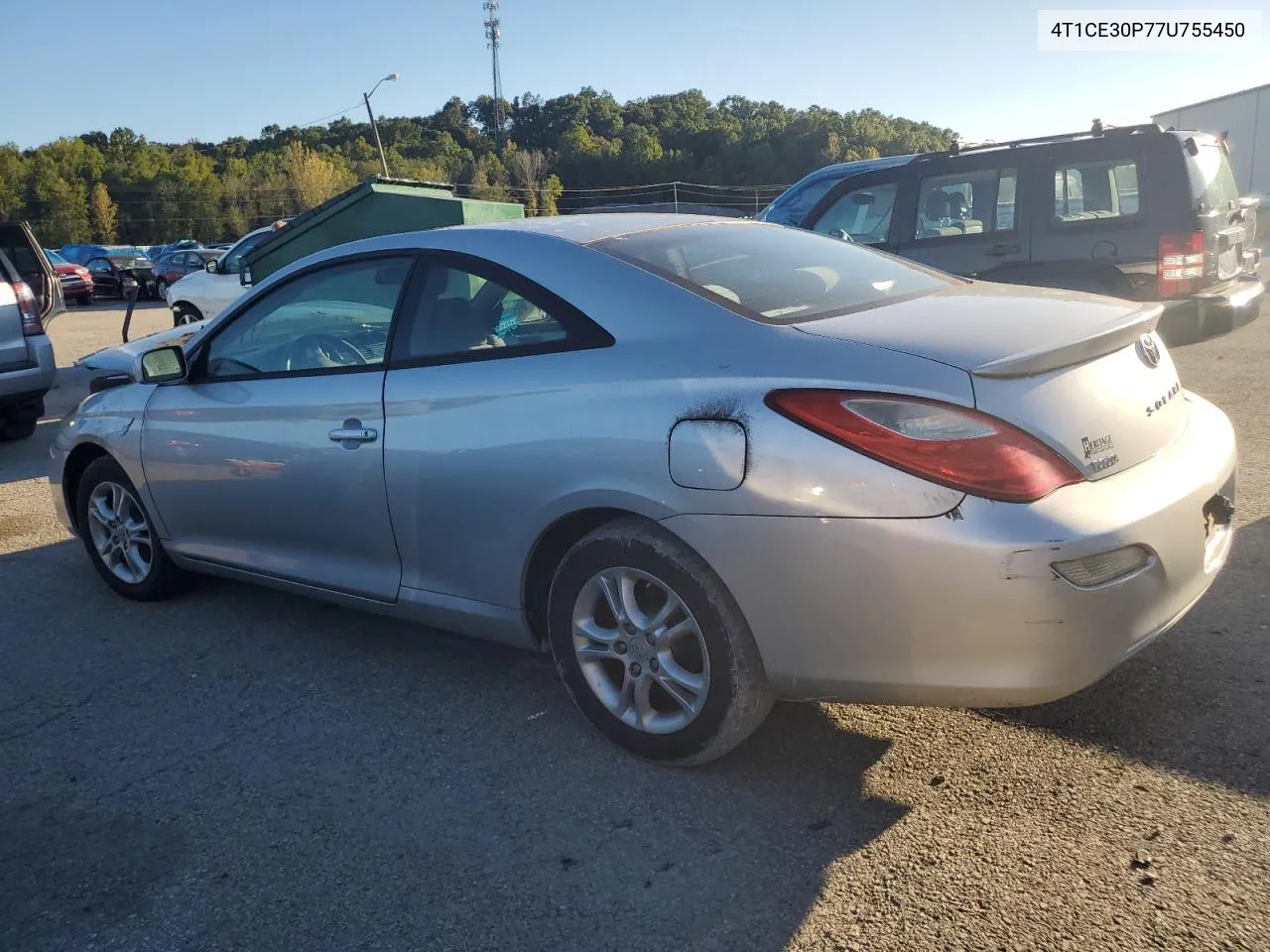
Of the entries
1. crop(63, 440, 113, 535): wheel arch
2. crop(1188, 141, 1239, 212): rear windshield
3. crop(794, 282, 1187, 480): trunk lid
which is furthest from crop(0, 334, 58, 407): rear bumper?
crop(1188, 141, 1239, 212): rear windshield

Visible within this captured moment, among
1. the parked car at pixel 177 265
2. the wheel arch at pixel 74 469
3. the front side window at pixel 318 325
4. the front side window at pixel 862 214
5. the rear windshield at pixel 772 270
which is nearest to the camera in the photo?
the rear windshield at pixel 772 270

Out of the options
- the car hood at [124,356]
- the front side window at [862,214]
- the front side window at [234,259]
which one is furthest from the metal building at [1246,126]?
the car hood at [124,356]

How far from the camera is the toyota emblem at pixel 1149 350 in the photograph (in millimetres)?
2869

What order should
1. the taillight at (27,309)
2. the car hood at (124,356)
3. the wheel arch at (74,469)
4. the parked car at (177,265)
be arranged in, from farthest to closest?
the parked car at (177,265)
the car hood at (124,356)
the taillight at (27,309)
the wheel arch at (74,469)

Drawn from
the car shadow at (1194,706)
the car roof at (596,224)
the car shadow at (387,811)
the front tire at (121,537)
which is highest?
the car roof at (596,224)

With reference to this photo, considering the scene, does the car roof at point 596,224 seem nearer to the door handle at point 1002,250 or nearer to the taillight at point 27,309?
the door handle at point 1002,250

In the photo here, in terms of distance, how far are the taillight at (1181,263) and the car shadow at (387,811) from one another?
4.82m

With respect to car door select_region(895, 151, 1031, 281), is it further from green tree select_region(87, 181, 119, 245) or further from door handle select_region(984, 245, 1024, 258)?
green tree select_region(87, 181, 119, 245)

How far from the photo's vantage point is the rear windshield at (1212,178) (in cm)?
667

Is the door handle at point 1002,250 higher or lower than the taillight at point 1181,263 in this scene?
Answer: higher

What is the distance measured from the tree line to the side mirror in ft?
151

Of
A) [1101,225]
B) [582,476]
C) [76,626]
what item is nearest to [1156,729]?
[582,476]

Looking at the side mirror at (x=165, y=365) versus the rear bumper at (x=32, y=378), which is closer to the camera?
the side mirror at (x=165, y=365)

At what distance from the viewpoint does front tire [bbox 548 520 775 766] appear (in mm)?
2691
